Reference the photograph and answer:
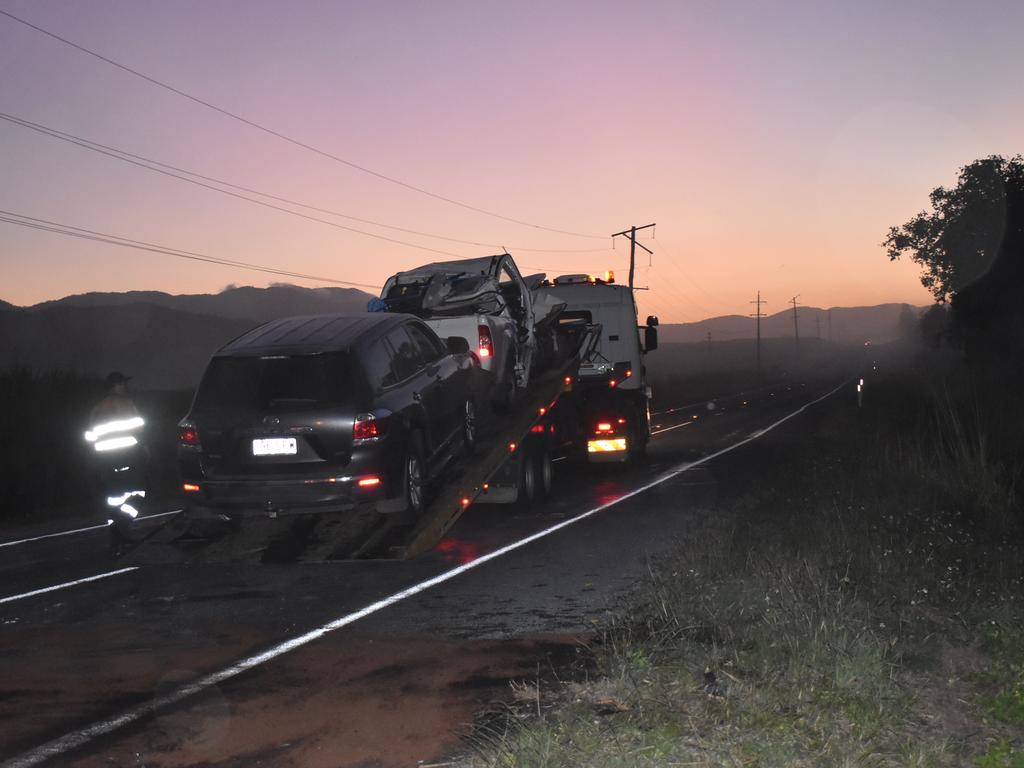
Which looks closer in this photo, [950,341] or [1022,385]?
[1022,385]

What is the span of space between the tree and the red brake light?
160 feet

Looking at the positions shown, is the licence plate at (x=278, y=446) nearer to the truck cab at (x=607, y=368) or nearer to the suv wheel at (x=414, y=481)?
the suv wheel at (x=414, y=481)

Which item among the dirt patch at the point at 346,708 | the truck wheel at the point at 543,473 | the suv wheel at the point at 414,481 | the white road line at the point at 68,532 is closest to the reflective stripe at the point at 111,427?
the white road line at the point at 68,532

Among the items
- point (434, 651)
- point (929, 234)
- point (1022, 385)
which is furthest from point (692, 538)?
point (929, 234)

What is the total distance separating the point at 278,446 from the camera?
8.53m

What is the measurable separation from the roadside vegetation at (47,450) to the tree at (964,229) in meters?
44.8

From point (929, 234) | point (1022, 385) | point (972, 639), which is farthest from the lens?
point (929, 234)

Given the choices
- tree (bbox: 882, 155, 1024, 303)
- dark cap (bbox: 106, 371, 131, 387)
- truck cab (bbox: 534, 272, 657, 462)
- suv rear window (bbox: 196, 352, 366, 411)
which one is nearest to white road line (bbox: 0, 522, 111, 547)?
dark cap (bbox: 106, 371, 131, 387)

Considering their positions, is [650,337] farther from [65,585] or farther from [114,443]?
[65,585]

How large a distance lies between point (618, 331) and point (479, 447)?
8.27 m

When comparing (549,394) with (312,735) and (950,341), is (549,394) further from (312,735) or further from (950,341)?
(950,341)

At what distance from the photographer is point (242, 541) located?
30.8 feet

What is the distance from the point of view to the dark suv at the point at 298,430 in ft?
28.0

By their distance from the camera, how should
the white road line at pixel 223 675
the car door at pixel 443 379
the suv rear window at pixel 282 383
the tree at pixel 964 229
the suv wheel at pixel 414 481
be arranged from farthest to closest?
the tree at pixel 964 229
the car door at pixel 443 379
the suv wheel at pixel 414 481
the suv rear window at pixel 282 383
the white road line at pixel 223 675
